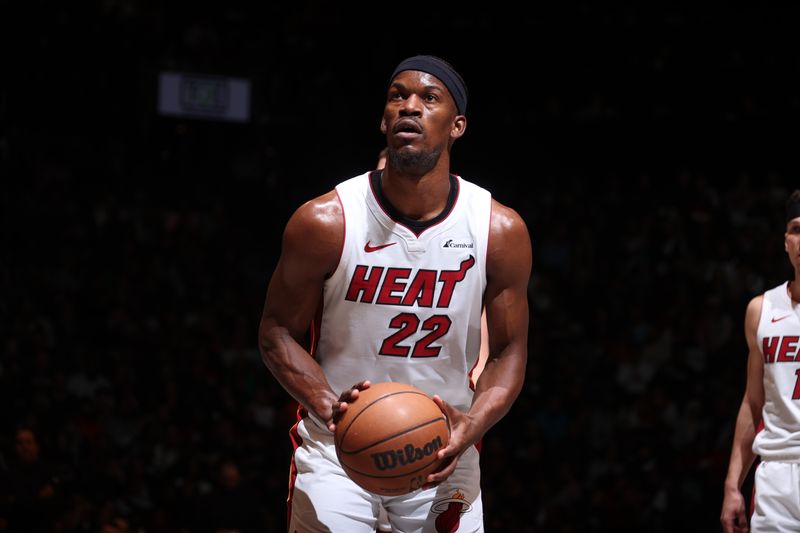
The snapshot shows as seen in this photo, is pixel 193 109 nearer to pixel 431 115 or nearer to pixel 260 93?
pixel 260 93

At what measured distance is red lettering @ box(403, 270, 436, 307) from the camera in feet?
12.4

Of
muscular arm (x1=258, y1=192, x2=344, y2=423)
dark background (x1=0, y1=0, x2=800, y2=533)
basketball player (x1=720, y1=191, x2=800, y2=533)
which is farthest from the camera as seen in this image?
dark background (x1=0, y1=0, x2=800, y2=533)

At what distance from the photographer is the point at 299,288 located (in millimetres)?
3777

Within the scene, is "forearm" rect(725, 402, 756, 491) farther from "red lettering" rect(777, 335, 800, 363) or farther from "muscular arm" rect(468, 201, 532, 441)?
"muscular arm" rect(468, 201, 532, 441)

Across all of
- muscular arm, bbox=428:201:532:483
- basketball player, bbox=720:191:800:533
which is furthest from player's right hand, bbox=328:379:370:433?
basketball player, bbox=720:191:800:533

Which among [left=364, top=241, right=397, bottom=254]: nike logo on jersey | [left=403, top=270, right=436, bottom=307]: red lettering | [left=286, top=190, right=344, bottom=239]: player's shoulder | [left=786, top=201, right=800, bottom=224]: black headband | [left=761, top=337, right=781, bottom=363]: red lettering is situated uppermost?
[left=786, top=201, right=800, bottom=224]: black headband

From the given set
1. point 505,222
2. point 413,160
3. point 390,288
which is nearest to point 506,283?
point 505,222

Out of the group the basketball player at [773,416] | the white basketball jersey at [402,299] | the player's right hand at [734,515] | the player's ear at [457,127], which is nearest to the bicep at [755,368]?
the basketball player at [773,416]

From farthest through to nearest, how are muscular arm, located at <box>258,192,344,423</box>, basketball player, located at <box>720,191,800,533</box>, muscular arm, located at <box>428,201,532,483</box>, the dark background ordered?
the dark background → basketball player, located at <box>720,191,800,533</box> → muscular arm, located at <box>428,201,532,483</box> → muscular arm, located at <box>258,192,344,423</box>

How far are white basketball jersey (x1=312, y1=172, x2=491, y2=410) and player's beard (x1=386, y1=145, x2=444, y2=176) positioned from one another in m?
0.18

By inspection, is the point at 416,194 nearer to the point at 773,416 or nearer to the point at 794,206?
the point at 794,206

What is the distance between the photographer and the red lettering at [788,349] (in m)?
4.69

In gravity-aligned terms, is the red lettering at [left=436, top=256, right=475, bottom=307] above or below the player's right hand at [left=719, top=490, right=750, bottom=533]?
above

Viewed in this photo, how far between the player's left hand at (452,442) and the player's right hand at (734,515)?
1.87 metres
